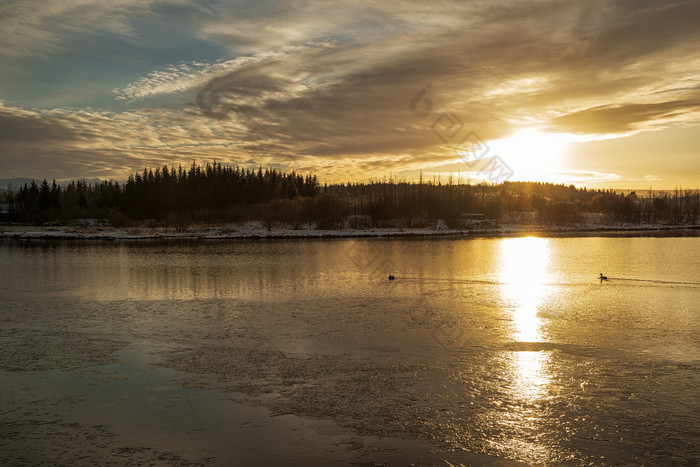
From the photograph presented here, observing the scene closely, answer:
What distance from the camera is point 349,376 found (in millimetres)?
11867

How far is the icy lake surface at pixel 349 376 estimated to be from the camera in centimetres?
838

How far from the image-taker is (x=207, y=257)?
146 ft

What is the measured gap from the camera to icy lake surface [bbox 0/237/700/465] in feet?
27.5

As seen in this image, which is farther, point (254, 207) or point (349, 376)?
point (254, 207)

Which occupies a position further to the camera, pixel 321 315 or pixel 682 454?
pixel 321 315

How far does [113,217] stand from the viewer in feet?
357

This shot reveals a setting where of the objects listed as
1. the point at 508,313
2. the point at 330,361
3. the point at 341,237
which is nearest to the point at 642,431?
the point at 330,361

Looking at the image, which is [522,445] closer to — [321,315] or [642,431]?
[642,431]

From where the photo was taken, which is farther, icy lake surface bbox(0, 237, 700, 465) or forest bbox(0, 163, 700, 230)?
forest bbox(0, 163, 700, 230)

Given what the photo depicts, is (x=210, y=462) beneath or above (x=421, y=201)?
beneath

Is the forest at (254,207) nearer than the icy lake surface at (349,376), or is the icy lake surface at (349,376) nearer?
the icy lake surface at (349,376)

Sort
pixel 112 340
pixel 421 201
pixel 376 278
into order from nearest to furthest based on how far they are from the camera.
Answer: pixel 112 340, pixel 376 278, pixel 421 201

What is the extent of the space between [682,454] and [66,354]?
13.9 metres

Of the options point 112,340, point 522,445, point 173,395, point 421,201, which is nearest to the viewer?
point 522,445
